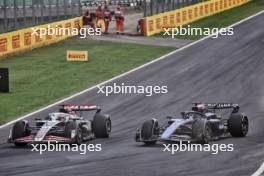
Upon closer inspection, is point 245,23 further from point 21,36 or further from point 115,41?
point 21,36

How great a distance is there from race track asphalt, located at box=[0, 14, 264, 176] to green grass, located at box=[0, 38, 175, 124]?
4.47 ft

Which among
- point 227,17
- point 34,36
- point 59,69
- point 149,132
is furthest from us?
point 227,17

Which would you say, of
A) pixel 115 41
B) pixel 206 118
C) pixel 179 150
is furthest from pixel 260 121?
pixel 115 41

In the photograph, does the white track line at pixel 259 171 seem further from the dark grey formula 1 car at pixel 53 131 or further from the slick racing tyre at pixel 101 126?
the slick racing tyre at pixel 101 126

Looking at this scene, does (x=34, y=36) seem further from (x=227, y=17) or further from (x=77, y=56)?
(x=227, y=17)

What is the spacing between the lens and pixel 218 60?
45.2 meters

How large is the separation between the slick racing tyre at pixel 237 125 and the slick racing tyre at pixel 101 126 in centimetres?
370

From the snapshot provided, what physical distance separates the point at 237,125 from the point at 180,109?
745cm

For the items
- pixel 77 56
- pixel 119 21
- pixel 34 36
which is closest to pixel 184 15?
pixel 119 21

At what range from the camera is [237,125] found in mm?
23547

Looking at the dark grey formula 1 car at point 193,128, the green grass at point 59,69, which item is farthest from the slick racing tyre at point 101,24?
the dark grey formula 1 car at point 193,128

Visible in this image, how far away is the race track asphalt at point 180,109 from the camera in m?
18.0

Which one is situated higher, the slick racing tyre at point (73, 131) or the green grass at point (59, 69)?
the slick racing tyre at point (73, 131)

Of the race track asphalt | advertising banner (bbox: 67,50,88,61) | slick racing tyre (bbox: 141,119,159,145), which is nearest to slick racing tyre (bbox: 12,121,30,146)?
the race track asphalt
